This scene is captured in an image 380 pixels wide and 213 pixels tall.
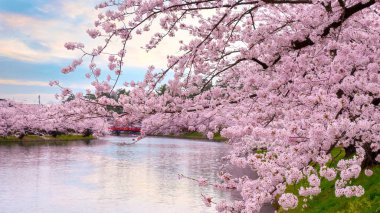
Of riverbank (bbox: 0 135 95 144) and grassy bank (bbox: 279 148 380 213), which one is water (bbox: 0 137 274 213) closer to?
grassy bank (bbox: 279 148 380 213)

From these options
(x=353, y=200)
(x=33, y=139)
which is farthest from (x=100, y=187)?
(x=33, y=139)

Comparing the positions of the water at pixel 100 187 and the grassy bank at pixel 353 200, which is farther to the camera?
the water at pixel 100 187

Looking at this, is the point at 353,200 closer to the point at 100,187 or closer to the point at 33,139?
the point at 100,187

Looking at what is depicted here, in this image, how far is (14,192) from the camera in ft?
70.2

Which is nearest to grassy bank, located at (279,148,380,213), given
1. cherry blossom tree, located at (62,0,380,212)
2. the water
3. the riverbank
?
cherry blossom tree, located at (62,0,380,212)

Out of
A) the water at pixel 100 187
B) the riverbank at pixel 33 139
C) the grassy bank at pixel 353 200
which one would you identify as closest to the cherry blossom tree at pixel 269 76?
the grassy bank at pixel 353 200

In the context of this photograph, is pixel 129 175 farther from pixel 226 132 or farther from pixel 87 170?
pixel 226 132

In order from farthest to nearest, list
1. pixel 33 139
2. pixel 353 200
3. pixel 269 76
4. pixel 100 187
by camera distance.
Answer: pixel 33 139 < pixel 100 187 < pixel 353 200 < pixel 269 76

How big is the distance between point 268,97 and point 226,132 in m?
1.40

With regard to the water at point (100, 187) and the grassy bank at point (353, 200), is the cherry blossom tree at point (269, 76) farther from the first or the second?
the water at point (100, 187)

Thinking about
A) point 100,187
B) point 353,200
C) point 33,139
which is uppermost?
point 33,139

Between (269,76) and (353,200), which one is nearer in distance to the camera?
(269,76)

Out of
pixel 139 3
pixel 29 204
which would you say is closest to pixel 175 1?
pixel 139 3

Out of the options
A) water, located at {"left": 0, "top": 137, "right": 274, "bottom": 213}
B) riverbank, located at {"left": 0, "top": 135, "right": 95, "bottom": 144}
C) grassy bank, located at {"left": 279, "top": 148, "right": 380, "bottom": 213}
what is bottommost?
water, located at {"left": 0, "top": 137, "right": 274, "bottom": 213}
